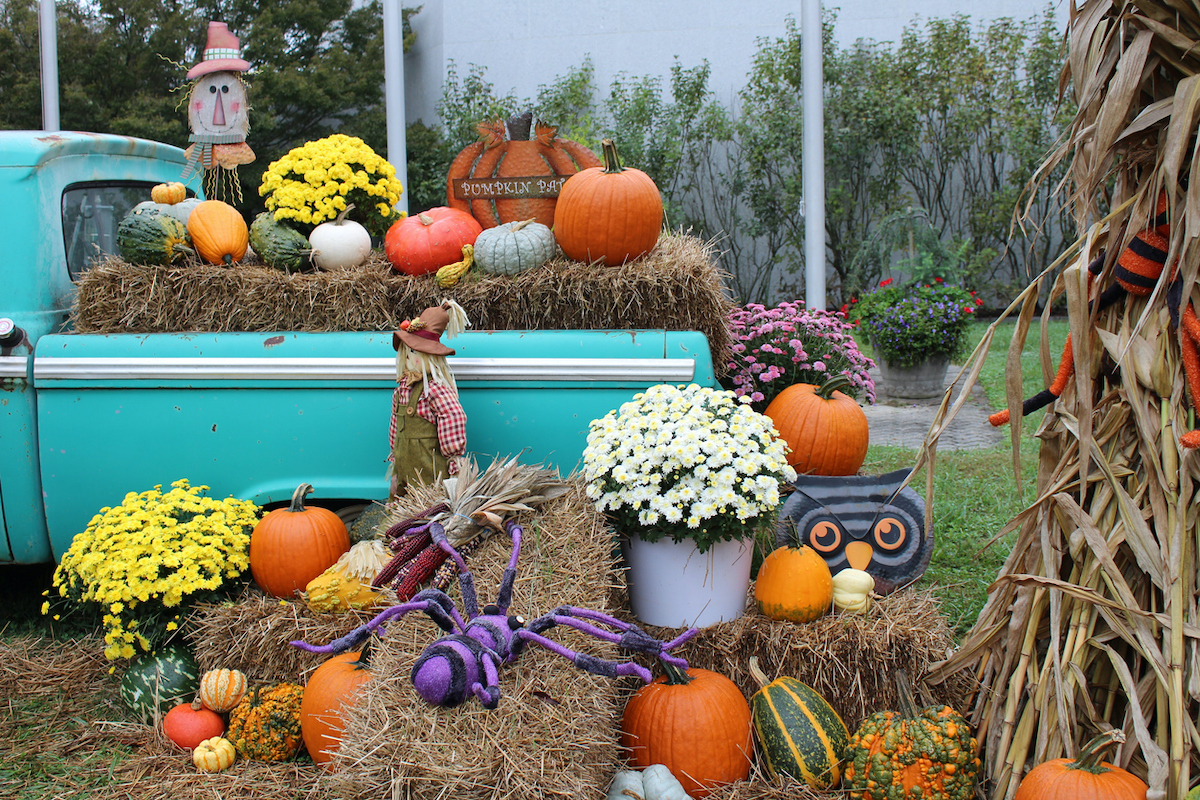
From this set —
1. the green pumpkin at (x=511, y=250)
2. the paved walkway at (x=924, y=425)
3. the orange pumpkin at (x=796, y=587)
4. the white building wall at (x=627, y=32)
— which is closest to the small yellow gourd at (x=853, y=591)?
the orange pumpkin at (x=796, y=587)

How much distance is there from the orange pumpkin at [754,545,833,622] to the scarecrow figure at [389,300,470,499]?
118 cm

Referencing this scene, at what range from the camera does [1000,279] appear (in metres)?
13.0

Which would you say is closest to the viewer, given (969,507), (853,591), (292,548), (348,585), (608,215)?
(853,591)

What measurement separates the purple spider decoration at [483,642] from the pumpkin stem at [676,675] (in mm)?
52

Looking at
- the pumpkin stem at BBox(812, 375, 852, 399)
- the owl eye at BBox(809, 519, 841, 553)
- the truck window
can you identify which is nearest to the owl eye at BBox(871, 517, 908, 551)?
the owl eye at BBox(809, 519, 841, 553)

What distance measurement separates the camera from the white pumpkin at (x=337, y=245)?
3727 mm

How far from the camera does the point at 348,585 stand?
3039 mm

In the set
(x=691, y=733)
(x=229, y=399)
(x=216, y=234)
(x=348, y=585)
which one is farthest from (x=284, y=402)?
(x=691, y=733)

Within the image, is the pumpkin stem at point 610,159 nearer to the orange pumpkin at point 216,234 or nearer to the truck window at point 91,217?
the orange pumpkin at point 216,234

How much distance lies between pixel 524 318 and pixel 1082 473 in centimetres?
207

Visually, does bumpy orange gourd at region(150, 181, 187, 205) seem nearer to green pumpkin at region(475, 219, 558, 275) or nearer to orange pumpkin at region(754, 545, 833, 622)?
green pumpkin at region(475, 219, 558, 275)

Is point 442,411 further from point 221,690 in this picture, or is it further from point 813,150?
point 813,150

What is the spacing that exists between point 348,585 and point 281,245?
153cm

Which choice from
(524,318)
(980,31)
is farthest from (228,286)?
(980,31)
